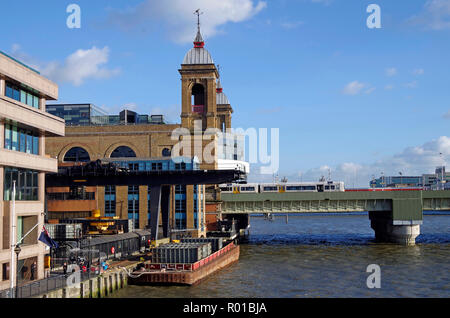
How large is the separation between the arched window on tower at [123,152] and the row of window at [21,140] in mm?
55776

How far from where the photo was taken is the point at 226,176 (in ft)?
238

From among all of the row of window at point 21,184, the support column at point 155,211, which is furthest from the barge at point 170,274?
the support column at point 155,211

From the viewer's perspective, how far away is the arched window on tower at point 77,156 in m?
105

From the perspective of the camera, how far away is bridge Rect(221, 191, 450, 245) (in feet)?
307

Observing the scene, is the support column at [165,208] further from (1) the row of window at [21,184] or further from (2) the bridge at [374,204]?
(1) the row of window at [21,184]

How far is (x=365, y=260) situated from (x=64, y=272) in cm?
4332

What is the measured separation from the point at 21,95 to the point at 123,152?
Result: 2373 inches

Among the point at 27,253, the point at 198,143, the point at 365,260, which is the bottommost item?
the point at 365,260

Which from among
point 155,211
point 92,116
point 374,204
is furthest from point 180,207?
point 92,116

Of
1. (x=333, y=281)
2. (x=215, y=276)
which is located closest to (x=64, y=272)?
(x=215, y=276)

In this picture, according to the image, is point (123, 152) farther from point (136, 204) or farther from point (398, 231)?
point (398, 231)

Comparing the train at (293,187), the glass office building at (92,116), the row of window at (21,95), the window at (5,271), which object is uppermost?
the glass office building at (92,116)

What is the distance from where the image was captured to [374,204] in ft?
317
